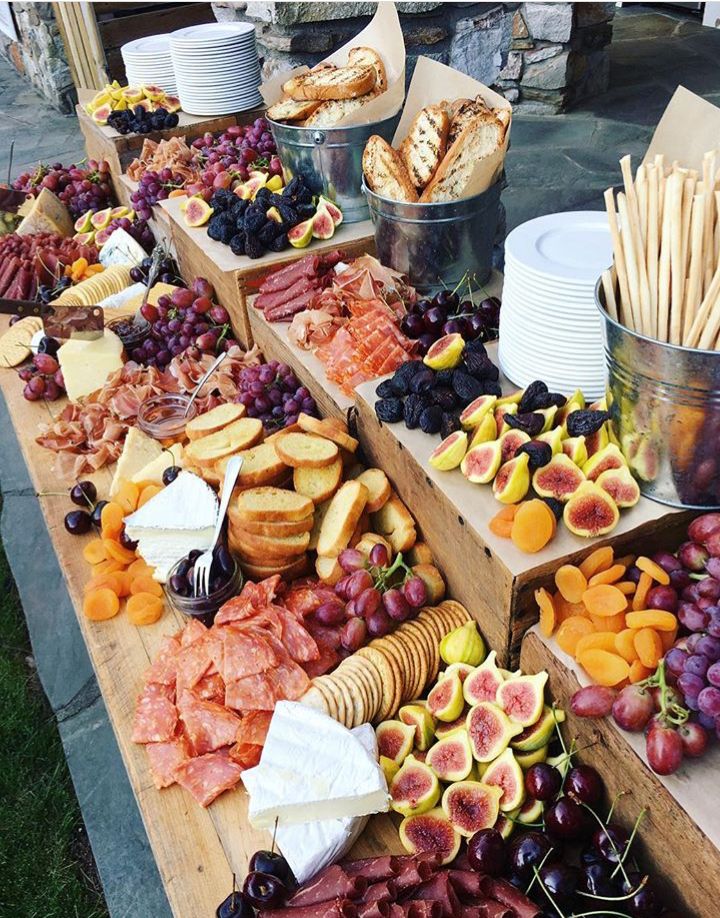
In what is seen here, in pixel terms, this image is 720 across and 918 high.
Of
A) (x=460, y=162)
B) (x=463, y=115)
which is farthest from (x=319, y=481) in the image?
(x=463, y=115)

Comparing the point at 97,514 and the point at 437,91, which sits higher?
the point at 437,91

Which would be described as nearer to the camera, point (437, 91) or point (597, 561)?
point (597, 561)

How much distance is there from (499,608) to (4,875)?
178cm

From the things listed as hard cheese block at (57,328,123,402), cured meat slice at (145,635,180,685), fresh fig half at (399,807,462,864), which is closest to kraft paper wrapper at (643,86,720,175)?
fresh fig half at (399,807,462,864)

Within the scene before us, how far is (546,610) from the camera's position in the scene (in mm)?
1551

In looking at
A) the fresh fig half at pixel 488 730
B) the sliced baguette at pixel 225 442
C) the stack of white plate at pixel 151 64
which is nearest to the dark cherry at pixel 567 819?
the fresh fig half at pixel 488 730

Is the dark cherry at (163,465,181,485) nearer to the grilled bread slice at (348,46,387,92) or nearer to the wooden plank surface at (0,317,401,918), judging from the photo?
the wooden plank surface at (0,317,401,918)

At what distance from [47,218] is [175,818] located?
12.5 ft

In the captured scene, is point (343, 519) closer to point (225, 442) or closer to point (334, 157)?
point (225, 442)

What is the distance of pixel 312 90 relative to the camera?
2734mm

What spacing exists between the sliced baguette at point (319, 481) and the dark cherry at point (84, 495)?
821 millimetres

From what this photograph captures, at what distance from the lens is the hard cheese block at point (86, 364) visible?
121 inches

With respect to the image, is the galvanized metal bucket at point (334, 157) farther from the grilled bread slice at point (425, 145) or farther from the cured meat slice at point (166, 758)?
the cured meat slice at point (166, 758)

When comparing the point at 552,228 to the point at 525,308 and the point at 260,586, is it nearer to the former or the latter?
the point at 525,308
